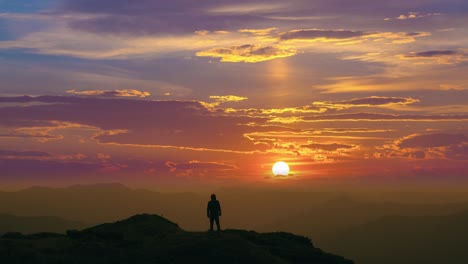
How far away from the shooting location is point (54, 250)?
152ft

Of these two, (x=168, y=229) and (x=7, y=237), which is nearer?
(x=7, y=237)

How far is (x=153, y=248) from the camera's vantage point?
47.1m

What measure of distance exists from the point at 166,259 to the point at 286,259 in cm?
1089

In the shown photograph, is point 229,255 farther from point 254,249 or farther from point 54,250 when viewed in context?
point 54,250

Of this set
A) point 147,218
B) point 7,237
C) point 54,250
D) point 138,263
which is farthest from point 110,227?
point 138,263

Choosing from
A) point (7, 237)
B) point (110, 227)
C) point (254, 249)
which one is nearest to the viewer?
point (254, 249)

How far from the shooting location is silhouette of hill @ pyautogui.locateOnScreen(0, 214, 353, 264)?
43.3m

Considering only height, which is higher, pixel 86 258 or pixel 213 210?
pixel 213 210

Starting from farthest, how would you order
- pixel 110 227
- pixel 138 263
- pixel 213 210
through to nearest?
pixel 110 227, pixel 213 210, pixel 138 263

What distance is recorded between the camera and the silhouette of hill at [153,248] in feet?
142

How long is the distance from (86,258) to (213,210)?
10.8 m

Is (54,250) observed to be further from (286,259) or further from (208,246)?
(286,259)

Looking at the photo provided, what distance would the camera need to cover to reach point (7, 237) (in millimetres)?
53969

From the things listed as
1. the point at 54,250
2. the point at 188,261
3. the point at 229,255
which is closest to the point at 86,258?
the point at 54,250
